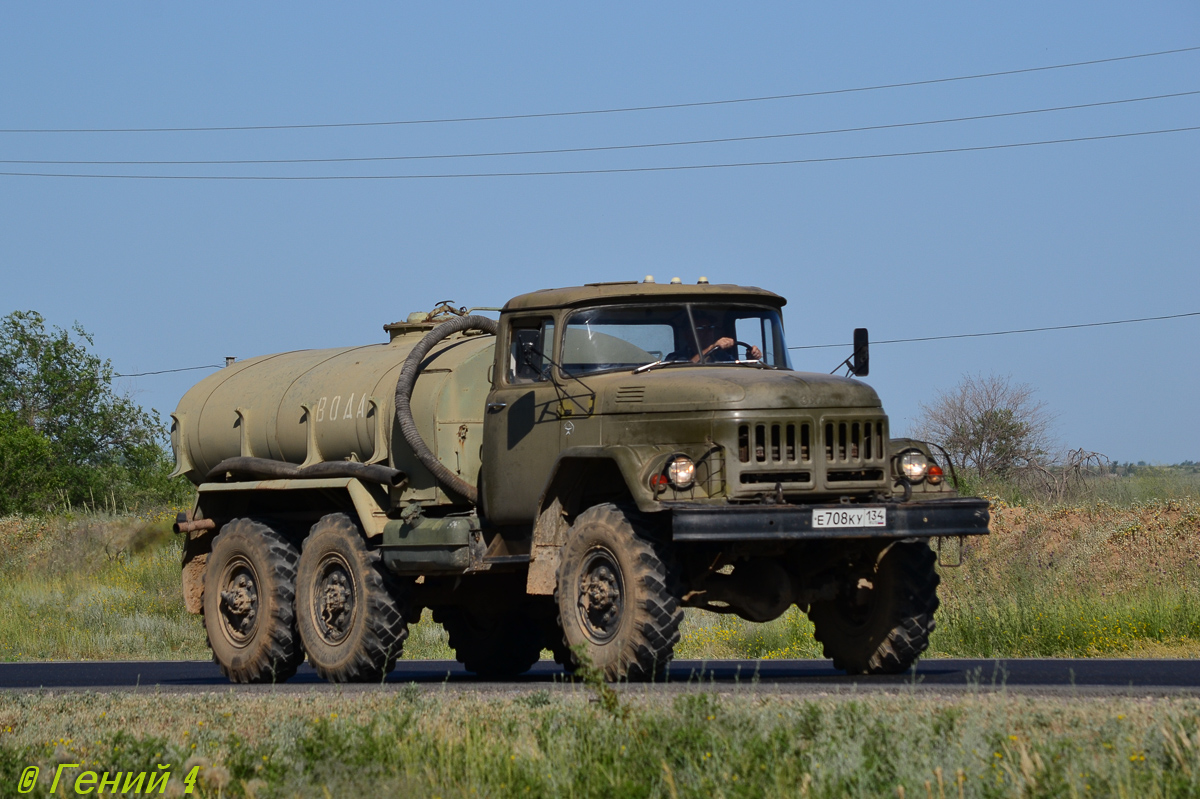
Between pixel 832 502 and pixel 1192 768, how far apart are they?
5.21 meters

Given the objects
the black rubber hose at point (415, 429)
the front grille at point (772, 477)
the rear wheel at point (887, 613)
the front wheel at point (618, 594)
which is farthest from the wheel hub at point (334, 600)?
the front grille at point (772, 477)

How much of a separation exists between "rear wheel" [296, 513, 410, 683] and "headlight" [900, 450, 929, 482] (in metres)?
4.82

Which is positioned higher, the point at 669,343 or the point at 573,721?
the point at 669,343

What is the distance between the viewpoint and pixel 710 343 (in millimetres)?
13406

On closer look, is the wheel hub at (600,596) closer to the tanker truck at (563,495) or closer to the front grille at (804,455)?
the tanker truck at (563,495)

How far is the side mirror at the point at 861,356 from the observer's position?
13.7m

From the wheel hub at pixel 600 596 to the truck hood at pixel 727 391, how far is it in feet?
4.02

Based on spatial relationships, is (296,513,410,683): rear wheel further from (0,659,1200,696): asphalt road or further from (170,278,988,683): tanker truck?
(0,659,1200,696): asphalt road

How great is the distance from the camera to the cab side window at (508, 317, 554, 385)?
44.4 feet

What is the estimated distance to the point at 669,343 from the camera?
13.3m

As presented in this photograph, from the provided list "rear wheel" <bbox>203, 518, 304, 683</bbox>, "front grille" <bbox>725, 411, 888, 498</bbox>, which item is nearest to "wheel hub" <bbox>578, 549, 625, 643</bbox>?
"front grille" <bbox>725, 411, 888, 498</bbox>

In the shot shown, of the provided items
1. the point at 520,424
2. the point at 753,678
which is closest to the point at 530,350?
the point at 520,424

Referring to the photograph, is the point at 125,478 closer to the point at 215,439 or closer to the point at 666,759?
the point at 215,439

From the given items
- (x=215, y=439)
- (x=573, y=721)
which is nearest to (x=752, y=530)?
(x=573, y=721)
